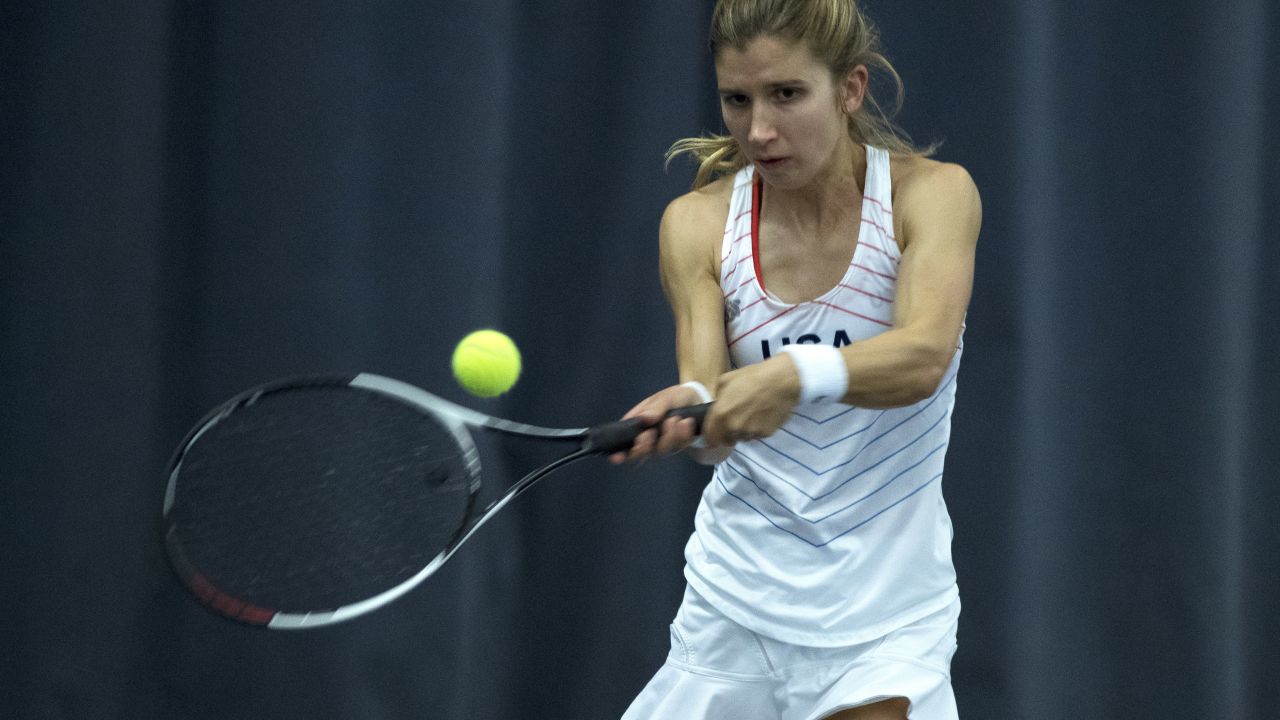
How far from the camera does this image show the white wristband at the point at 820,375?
185cm

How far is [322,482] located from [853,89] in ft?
3.58

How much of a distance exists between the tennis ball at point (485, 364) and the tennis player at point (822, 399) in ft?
0.71

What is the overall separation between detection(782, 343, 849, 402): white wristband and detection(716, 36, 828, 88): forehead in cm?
41

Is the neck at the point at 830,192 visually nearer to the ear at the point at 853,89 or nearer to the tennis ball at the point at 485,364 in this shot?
the ear at the point at 853,89

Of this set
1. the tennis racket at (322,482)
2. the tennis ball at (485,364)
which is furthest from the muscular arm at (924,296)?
the tennis ball at (485,364)

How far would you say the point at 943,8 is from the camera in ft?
10.7

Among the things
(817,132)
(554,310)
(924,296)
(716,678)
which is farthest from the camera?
(554,310)

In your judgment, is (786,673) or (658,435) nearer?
(658,435)

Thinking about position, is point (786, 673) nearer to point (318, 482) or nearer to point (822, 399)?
point (822, 399)

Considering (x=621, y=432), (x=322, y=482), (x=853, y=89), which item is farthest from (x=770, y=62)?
(x=322, y=482)

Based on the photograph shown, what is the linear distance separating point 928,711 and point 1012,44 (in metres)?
1.77

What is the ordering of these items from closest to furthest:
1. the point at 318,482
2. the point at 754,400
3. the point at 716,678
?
the point at 754,400 < the point at 716,678 < the point at 318,482

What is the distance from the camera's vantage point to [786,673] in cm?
212

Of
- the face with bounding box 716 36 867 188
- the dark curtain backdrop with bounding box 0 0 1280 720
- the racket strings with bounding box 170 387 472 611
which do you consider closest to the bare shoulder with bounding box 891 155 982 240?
the face with bounding box 716 36 867 188
